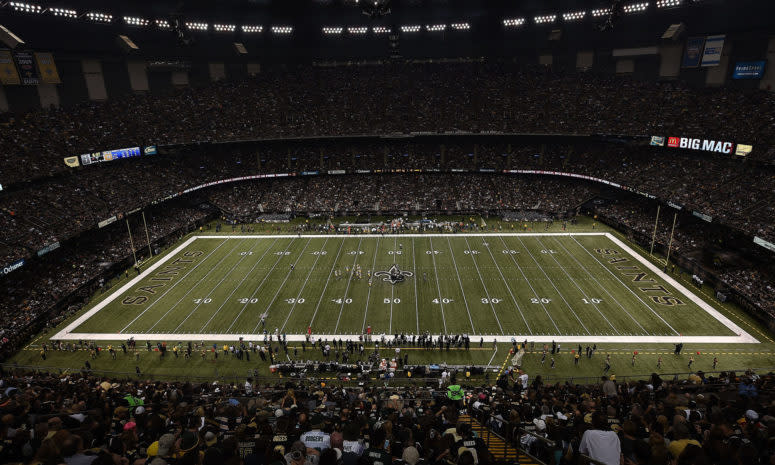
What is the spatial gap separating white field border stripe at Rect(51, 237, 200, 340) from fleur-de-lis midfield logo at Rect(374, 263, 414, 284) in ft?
60.8

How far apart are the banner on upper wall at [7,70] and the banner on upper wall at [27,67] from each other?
19.0 inches

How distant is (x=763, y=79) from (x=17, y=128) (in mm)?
80738

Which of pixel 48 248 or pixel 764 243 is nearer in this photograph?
pixel 764 243

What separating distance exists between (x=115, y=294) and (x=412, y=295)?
25.0m

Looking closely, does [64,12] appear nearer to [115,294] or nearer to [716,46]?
[115,294]

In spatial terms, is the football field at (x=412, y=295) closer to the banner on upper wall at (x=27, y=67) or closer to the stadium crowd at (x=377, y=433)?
the stadium crowd at (x=377, y=433)

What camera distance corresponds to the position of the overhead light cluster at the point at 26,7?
4040 cm

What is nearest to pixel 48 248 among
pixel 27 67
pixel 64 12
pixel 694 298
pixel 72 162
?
pixel 72 162

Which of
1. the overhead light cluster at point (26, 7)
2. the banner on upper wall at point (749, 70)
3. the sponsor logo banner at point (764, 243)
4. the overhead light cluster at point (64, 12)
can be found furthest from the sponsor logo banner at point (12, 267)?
the banner on upper wall at point (749, 70)

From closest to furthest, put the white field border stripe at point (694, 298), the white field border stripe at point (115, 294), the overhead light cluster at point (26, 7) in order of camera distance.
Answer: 1. the white field border stripe at point (694, 298)
2. the white field border stripe at point (115, 294)
3. the overhead light cluster at point (26, 7)

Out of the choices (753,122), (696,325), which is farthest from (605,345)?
(753,122)

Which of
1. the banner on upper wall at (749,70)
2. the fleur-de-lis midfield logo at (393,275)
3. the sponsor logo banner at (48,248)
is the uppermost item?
the banner on upper wall at (749,70)

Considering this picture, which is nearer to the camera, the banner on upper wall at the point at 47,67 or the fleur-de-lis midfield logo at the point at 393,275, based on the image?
the fleur-de-lis midfield logo at the point at 393,275

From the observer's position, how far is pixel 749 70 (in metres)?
46.8
